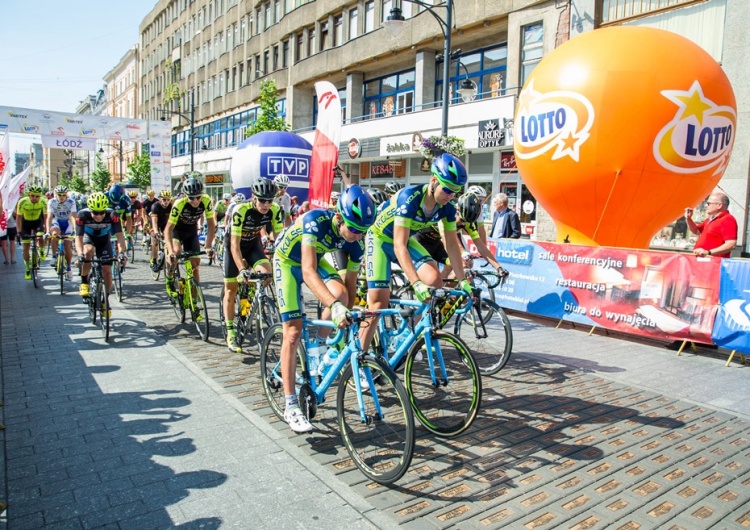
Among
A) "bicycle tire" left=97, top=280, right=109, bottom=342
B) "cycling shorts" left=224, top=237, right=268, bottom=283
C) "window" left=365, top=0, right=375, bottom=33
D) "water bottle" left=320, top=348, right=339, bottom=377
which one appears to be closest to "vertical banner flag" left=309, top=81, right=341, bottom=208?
"cycling shorts" left=224, top=237, right=268, bottom=283

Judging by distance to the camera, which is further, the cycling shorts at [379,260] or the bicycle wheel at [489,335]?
the bicycle wheel at [489,335]

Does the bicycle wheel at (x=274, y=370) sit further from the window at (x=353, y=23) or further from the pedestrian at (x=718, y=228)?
the window at (x=353, y=23)

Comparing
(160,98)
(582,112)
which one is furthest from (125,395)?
(160,98)

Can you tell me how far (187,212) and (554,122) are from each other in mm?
6221

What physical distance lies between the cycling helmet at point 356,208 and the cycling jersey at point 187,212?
490cm

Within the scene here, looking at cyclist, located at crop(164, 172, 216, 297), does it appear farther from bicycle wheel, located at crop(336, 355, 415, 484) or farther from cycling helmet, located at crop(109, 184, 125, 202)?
cycling helmet, located at crop(109, 184, 125, 202)

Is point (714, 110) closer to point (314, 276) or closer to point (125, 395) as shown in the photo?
point (314, 276)

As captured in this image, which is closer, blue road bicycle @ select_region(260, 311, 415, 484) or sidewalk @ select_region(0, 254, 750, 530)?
sidewalk @ select_region(0, 254, 750, 530)

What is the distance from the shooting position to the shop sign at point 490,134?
20.7m

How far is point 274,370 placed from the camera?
500 centimetres

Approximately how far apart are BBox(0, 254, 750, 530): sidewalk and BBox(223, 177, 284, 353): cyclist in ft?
2.61

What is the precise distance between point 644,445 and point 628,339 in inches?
166

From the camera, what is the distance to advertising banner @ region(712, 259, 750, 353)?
7012 millimetres

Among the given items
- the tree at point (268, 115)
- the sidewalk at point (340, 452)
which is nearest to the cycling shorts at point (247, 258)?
the sidewalk at point (340, 452)
